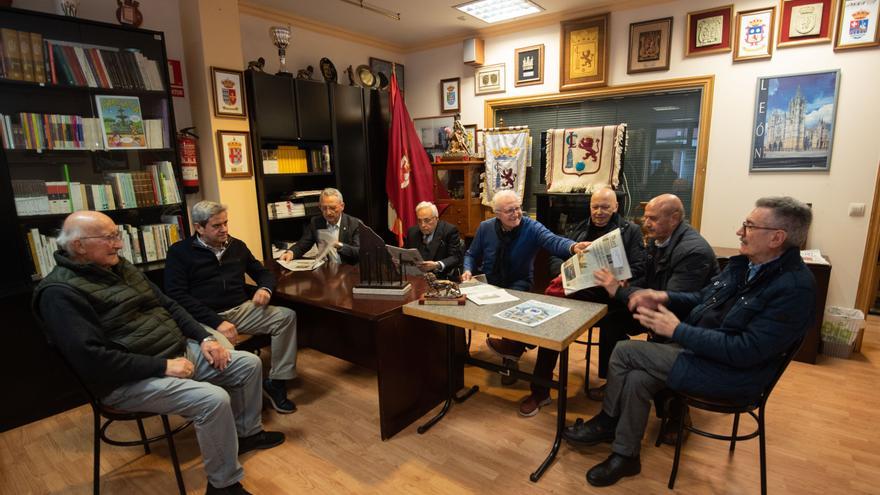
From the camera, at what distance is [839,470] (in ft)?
6.49

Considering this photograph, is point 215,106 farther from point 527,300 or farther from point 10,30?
point 527,300

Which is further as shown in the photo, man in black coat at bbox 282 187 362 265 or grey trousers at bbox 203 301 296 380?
man in black coat at bbox 282 187 362 265

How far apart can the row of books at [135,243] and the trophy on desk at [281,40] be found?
66.3 inches

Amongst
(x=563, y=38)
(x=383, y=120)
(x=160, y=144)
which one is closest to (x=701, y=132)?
(x=563, y=38)

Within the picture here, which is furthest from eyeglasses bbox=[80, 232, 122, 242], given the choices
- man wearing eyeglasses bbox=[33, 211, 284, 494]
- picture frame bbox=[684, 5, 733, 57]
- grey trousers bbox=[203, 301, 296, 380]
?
picture frame bbox=[684, 5, 733, 57]

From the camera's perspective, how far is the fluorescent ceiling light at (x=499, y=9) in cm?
390

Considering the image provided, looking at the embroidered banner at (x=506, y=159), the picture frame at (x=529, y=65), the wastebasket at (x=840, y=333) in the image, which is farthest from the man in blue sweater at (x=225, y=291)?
the wastebasket at (x=840, y=333)

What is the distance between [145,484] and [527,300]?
6.47 ft

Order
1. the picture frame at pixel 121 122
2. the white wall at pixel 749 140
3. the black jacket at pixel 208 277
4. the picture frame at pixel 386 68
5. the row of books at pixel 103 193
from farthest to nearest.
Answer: the picture frame at pixel 386 68, the white wall at pixel 749 140, the picture frame at pixel 121 122, the row of books at pixel 103 193, the black jacket at pixel 208 277

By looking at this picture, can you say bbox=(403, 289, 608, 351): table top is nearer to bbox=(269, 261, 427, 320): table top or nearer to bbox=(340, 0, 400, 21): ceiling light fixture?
bbox=(269, 261, 427, 320): table top

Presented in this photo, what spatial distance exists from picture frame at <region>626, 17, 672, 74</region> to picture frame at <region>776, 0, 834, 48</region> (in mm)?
773

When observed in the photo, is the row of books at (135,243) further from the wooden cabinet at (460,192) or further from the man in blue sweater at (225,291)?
the wooden cabinet at (460,192)

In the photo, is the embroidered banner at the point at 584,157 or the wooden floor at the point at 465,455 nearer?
the wooden floor at the point at 465,455

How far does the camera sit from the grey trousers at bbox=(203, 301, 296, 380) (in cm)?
248
